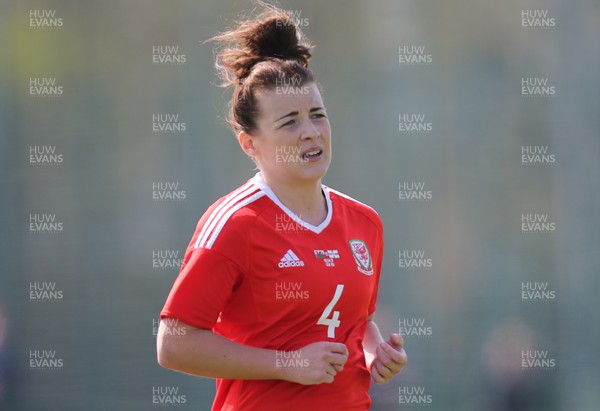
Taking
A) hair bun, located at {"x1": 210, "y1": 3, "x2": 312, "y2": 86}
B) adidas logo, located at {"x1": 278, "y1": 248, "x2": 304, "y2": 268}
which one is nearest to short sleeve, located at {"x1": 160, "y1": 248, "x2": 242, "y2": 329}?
adidas logo, located at {"x1": 278, "y1": 248, "x2": 304, "y2": 268}

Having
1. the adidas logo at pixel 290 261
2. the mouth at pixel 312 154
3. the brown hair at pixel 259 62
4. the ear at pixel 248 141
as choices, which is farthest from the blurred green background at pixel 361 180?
the adidas logo at pixel 290 261

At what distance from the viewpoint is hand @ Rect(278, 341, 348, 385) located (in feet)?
7.30

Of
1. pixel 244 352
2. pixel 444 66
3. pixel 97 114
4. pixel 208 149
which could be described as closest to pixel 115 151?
pixel 97 114

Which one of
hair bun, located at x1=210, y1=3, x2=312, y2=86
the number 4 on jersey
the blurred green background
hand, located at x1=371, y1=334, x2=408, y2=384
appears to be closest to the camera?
the number 4 on jersey

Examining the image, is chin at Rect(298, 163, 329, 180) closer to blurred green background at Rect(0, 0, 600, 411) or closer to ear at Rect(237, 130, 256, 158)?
ear at Rect(237, 130, 256, 158)

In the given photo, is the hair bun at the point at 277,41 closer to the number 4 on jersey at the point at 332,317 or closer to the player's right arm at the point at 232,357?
the number 4 on jersey at the point at 332,317

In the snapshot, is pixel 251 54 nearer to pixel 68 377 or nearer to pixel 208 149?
pixel 208 149

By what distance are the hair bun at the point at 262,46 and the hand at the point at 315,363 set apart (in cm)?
91

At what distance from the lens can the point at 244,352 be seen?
2254 mm

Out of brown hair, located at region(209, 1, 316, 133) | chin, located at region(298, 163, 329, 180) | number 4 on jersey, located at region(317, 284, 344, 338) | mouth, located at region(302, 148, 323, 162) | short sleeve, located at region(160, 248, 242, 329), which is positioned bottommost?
number 4 on jersey, located at region(317, 284, 344, 338)

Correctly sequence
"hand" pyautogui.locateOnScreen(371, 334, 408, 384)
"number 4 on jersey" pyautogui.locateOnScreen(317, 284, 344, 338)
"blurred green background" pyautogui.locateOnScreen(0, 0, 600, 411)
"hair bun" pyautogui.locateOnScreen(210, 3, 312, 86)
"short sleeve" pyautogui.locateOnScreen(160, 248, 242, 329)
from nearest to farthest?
"short sleeve" pyautogui.locateOnScreen(160, 248, 242, 329), "number 4 on jersey" pyautogui.locateOnScreen(317, 284, 344, 338), "hand" pyautogui.locateOnScreen(371, 334, 408, 384), "hair bun" pyautogui.locateOnScreen(210, 3, 312, 86), "blurred green background" pyautogui.locateOnScreen(0, 0, 600, 411)

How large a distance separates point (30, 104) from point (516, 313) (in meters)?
3.25

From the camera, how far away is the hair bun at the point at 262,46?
2.64 m

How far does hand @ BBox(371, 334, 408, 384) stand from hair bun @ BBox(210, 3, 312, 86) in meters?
0.95
